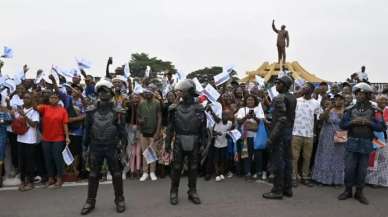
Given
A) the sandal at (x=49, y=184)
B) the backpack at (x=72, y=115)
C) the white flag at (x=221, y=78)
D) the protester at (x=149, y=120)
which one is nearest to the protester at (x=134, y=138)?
the protester at (x=149, y=120)

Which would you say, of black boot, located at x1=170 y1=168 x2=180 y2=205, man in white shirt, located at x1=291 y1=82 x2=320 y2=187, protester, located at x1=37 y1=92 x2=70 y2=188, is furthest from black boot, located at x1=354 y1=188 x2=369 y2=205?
protester, located at x1=37 y1=92 x2=70 y2=188

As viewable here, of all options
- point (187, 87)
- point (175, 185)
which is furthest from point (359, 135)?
point (175, 185)

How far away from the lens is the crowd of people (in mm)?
6676

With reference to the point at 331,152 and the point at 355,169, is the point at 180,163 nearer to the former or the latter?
the point at 355,169

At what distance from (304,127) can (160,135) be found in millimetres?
2709

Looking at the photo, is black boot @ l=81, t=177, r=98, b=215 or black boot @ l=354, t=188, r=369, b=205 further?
black boot @ l=354, t=188, r=369, b=205

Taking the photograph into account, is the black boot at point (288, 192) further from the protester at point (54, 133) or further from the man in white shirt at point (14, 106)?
the man in white shirt at point (14, 106)

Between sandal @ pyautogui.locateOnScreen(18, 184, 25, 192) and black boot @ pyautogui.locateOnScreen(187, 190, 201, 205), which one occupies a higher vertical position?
black boot @ pyautogui.locateOnScreen(187, 190, 201, 205)

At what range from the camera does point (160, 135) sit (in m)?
7.48

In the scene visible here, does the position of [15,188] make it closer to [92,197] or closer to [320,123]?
[92,197]

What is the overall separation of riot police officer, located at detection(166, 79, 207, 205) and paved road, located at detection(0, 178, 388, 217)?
1.08ft

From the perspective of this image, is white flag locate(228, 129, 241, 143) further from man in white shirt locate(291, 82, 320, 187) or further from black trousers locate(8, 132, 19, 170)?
black trousers locate(8, 132, 19, 170)

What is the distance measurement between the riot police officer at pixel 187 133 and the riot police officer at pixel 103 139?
0.84 meters

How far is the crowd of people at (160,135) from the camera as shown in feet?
21.9
